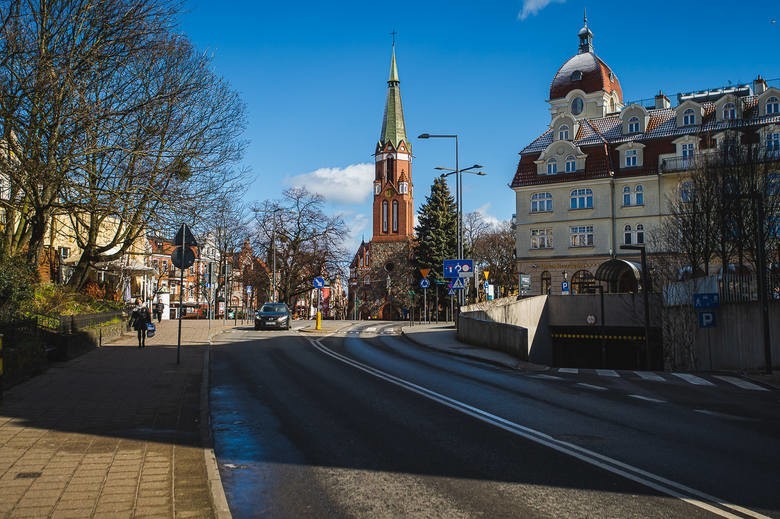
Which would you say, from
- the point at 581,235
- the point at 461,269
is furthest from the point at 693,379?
the point at 581,235

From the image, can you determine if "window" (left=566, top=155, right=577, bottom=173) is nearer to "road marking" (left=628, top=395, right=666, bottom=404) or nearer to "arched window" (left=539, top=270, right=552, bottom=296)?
"arched window" (left=539, top=270, right=552, bottom=296)

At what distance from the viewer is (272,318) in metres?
35.3

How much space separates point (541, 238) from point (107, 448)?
5165 cm

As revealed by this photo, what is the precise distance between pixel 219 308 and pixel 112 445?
8263 centimetres

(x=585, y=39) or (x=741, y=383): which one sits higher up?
(x=585, y=39)

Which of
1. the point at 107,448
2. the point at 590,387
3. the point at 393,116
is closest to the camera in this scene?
the point at 107,448

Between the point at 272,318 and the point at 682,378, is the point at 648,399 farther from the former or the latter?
the point at 272,318

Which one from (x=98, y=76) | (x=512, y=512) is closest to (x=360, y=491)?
(x=512, y=512)

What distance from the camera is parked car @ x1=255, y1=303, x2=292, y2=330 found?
35250 millimetres

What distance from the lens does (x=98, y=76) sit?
18.8 meters

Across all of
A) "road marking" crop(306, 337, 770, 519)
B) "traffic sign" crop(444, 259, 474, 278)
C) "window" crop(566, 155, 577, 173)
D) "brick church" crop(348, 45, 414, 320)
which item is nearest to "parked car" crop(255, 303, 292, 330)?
"traffic sign" crop(444, 259, 474, 278)

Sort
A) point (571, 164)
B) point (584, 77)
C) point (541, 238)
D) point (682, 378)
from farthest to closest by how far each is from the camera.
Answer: point (584, 77) < point (541, 238) < point (571, 164) < point (682, 378)

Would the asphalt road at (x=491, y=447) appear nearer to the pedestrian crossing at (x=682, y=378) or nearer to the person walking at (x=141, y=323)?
the pedestrian crossing at (x=682, y=378)

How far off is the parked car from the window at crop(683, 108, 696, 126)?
36.5 m
